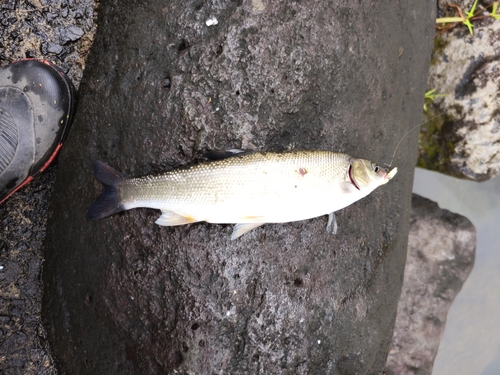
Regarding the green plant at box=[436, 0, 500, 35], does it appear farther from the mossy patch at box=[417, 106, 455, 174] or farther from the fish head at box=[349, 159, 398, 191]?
the fish head at box=[349, 159, 398, 191]

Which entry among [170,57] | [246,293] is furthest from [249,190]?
[170,57]

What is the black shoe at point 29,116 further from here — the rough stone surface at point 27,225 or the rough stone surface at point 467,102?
the rough stone surface at point 467,102

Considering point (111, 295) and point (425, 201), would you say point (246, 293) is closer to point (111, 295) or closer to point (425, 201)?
point (111, 295)

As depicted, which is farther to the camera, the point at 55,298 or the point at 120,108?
the point at 55,298

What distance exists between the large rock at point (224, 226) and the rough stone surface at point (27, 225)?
499 millimetres

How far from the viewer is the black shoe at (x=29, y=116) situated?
359 centimetres

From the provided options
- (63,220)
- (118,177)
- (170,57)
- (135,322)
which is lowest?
(135,322)

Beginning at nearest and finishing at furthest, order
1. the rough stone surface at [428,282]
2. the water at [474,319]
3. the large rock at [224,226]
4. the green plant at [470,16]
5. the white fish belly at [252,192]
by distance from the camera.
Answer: the white fish belly at [252,192] → the large rock at [224,226] → the green plant at [470,16] → the rough stone surface at [428,282] → the water at [474,319]

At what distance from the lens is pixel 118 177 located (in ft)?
9.84

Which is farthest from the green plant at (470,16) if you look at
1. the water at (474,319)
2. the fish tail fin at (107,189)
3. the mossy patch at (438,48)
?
the fish tail fin at (107,189)

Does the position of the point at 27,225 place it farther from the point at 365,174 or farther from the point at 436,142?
the point at 436,142

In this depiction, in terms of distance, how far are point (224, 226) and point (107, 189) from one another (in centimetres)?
87

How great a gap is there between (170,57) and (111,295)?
1825 millimetres

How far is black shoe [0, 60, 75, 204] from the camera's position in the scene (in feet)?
11.8
